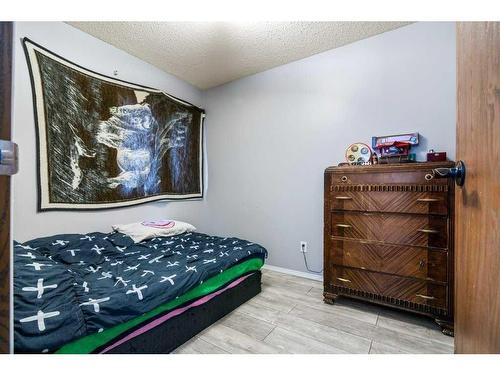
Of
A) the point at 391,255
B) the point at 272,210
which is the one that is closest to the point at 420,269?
the point at 391,255

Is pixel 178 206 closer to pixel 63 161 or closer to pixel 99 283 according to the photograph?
pixel 63 161

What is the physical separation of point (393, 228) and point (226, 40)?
7.42 ft

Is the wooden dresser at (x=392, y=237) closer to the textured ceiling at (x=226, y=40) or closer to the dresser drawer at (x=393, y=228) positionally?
the dresser drawer at (x=393, y=228)

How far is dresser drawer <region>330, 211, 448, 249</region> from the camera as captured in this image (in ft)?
4.96

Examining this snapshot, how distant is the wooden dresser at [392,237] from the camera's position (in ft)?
4.91

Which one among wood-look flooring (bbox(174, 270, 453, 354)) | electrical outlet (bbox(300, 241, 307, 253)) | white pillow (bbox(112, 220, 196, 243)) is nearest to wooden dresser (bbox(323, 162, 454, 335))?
wood-look flooring (bbox(174, 270, 453, 354))

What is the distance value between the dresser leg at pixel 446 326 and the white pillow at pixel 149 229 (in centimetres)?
228

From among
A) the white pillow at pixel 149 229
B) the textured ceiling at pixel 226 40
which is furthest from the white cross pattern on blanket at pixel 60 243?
the textured ceiling at pixel 226 40

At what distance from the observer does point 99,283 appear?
4.02 feet

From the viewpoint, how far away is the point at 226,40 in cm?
220

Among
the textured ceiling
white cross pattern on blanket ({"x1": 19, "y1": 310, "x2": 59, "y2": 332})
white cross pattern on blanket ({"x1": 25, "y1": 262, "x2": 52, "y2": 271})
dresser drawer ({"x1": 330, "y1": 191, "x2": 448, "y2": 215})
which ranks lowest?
white cross pattern on blanket ({"x1": 19, "y1": 310, "x2": 59, "y2": 332})

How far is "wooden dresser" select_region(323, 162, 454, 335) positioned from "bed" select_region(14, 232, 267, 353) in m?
0.75

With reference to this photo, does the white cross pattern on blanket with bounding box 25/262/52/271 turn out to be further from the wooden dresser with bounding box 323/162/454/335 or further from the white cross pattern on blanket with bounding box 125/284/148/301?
the wooden dresser with bounding box 323/162/454/335

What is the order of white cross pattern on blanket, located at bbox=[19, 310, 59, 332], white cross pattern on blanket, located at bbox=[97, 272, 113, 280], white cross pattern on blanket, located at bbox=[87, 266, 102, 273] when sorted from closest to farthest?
white cross pattern on blanket, located at bbox=[19, 310, 59, 332] < white cross pattern on blanket, located at bbox=[97, 272, 113, 280] < white cross pattern on blanket, located at bbox=[87, 266, 102, 273]
